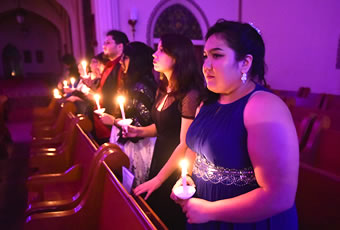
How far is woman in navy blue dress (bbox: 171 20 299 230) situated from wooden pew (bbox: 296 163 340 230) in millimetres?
514

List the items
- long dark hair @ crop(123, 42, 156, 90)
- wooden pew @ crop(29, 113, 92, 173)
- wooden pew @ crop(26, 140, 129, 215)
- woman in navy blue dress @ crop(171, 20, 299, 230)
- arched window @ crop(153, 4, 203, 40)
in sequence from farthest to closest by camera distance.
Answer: arched window @ crop(153, 4, 203, 40) → wooden pew @ crop(29, 113, 92, 173) → long dark hair @ crop(123, 42, 156, 90) → wooden pew @ crop(26, 140, 129, 215) → woman in navy blue dress @ crop(171, 20, 299, 230)

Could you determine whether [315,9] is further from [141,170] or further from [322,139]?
[141,170]

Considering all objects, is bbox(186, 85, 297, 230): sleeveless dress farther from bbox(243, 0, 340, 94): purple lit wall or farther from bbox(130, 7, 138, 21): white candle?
bbox(243, 0, 340, 94): purple lit wall

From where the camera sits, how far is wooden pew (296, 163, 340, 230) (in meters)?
1.50

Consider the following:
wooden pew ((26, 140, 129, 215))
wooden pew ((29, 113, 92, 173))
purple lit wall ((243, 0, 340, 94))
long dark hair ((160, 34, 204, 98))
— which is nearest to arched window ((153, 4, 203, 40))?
purple lit wall ((243, 0, 340, 94))

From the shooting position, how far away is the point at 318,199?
1610 mm

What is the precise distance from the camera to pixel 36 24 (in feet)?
56.7

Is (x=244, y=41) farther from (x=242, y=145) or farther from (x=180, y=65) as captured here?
(x=180, y=65)

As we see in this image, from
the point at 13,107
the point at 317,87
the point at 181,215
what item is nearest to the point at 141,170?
the point at 181,215

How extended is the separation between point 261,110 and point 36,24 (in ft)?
→ 62.9

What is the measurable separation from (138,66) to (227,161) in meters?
1.54

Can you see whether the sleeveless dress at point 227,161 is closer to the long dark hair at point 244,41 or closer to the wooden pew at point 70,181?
the long dark hair at point 244,41

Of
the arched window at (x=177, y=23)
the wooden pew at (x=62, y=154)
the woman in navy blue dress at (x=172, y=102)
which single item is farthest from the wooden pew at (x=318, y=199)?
the arched window at (x=177, y=23)

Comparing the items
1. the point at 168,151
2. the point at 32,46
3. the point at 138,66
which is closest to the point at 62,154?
the point at 138,66
